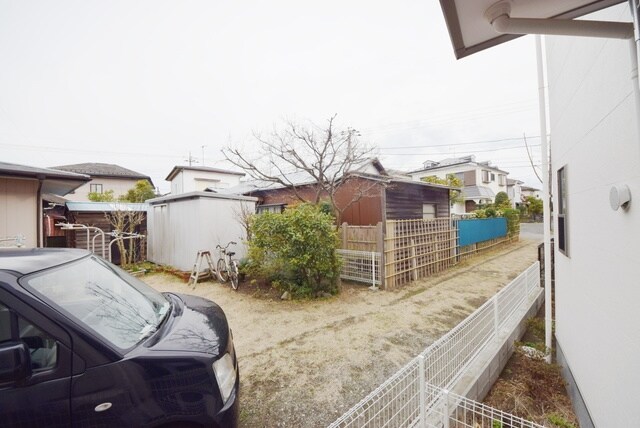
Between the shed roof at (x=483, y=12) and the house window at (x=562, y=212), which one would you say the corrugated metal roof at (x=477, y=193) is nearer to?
the house window at (x=562, y=212)

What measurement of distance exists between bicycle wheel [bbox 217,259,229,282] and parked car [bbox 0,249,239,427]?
20.3 ft

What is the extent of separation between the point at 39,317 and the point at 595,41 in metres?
4.67

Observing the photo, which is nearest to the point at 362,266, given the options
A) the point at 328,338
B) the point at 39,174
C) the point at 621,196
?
the point at 328,338

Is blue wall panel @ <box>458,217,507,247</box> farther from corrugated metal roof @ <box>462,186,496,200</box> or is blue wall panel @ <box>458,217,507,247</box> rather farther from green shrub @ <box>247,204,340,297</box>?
corrugated metal roof @ <box>462,186,496,200</box>

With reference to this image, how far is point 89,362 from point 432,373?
109 inches

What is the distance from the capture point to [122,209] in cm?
1118

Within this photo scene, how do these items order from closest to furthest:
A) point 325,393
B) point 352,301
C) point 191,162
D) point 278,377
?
1. point 325,393
2. point 278,377
3. point 352,301
4. point 191,162

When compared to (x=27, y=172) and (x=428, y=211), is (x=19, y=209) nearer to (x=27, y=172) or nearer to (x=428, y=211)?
(x=27, y=172)

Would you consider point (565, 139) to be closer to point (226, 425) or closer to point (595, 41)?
point (595, 41)

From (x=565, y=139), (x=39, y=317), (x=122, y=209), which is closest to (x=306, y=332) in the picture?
(x=39, y=317)

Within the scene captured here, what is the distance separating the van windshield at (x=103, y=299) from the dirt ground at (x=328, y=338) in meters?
1.53

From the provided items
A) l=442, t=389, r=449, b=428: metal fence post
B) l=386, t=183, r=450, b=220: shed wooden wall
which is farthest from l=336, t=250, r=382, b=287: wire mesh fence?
l=442, t=389, r=449, b=428: metal fence post

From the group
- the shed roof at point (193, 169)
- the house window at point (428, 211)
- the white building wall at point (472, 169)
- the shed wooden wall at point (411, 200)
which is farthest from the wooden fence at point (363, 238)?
the shed roof at point (193, 169)

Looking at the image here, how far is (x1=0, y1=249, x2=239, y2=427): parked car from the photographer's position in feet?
4.88
